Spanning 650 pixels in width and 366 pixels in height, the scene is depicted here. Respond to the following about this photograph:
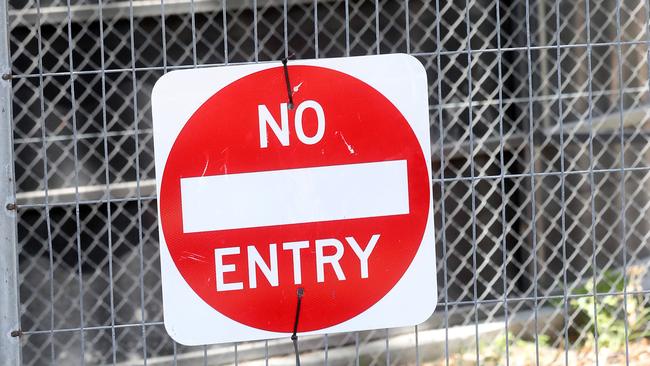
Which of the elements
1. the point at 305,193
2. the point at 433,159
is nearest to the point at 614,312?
the point at 433,159

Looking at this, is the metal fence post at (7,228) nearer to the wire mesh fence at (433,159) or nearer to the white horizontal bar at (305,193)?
the white horizontal bar at (305,193)

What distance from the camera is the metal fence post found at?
2584mm

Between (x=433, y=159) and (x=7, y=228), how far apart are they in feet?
9.54

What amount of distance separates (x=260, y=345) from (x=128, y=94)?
130 centimetres

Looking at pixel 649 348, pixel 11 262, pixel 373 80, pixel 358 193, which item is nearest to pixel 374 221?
pixel 358 193

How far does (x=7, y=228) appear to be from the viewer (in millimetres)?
2602

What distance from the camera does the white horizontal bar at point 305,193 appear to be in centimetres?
238

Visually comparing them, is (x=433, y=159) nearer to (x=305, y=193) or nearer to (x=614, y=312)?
(x=614, y=312)

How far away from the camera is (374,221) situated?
241 centimetres

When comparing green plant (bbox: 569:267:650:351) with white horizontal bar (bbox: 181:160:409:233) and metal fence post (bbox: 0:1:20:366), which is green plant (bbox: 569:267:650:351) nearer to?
white horizontal bar (bbox: 181:160:409:233)

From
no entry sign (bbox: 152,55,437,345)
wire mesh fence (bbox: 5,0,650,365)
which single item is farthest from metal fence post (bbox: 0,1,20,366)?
wire mesh fence (bbox: 5,0,650,365)

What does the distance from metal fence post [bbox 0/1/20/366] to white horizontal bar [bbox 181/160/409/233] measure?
51 centimetres

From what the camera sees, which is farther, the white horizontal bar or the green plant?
the green plant

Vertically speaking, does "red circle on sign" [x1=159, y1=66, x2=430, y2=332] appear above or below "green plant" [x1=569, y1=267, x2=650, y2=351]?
above
